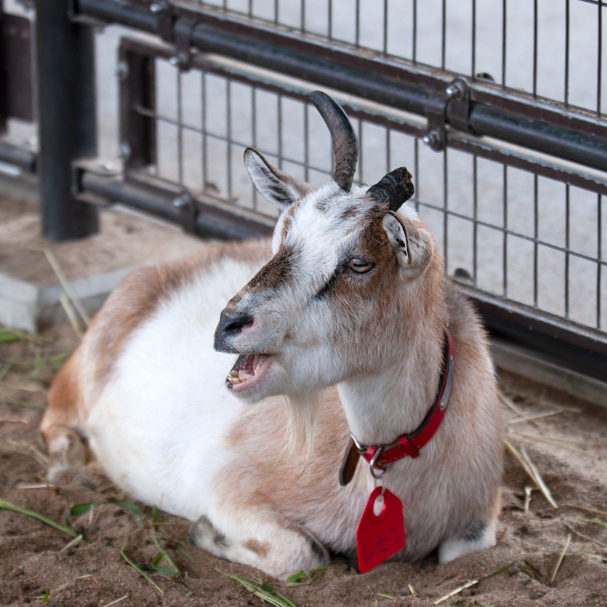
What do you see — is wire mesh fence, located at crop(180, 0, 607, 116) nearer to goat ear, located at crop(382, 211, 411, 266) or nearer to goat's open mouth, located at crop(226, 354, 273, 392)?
goat ear, located at crop(382, 211, 411, 266)

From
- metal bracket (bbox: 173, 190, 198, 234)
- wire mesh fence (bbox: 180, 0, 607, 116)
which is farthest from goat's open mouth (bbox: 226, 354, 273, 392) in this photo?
wire mesh fence (bbox: 180, 0, 607, 116)

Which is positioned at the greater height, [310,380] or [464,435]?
[310,380]

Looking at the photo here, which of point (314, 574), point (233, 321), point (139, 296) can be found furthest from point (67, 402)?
point (233, 321)

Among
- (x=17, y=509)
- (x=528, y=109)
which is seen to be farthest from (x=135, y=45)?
(x=17, y=509)

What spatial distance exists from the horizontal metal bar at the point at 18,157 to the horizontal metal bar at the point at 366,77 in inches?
32.4

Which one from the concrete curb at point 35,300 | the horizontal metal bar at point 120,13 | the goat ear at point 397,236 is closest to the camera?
the goat ear at point 397,236

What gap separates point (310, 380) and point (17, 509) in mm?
1138

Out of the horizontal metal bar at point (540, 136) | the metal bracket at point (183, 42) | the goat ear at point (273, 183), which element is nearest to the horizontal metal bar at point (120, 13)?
the metal bracket at point (183, 42)

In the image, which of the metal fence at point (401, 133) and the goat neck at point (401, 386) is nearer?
the goat neck at point (401, 386)

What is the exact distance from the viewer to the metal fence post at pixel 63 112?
4055 millimetres

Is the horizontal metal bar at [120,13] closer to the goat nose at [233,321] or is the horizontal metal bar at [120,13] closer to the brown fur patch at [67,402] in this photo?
the brown fur patch at [67,402]

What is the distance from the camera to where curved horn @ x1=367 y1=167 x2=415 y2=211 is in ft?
6.43

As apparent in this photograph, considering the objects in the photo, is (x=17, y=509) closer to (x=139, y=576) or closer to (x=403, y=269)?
(x=139, y=576)

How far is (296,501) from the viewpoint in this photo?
2428 mm
